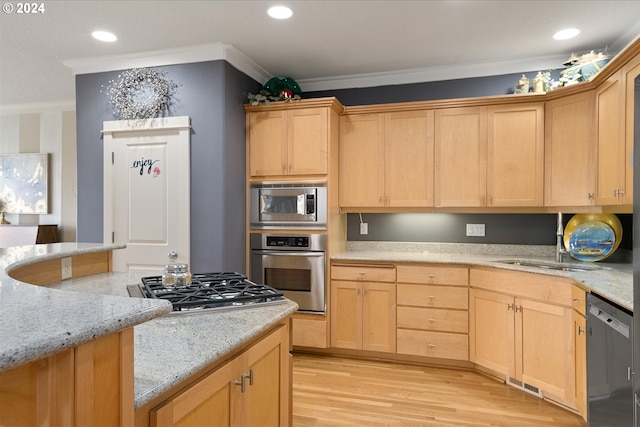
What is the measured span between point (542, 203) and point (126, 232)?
3580 mm

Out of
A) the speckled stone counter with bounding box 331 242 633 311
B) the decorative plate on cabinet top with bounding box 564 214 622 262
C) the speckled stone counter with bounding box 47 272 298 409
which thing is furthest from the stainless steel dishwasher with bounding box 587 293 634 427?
the speckled stone counter with bounding box 47 272 298 409

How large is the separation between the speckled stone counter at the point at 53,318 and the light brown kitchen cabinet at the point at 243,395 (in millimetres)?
298

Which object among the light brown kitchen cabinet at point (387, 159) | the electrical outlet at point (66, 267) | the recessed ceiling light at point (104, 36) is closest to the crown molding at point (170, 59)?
the recessed ceiling light at point (104, 36)

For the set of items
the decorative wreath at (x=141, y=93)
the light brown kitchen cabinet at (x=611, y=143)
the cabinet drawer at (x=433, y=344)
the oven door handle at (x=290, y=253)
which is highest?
the decorative wreath at (x=141, y=93)

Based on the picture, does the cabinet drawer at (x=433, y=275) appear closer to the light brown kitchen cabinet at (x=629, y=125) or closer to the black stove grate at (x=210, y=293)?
the light brown kitchen cabinet at (x=629, y=125)

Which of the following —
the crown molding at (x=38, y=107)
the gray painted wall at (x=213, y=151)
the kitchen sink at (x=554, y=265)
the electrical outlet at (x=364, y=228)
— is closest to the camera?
the kitchen sink at (x=554, y=265)

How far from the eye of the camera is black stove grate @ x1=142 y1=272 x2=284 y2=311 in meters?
1.54

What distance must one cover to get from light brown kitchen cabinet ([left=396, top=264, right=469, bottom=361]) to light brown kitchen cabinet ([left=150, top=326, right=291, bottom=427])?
1.97m

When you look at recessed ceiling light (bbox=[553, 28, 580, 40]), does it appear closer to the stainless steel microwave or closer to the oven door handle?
the stainless steel microwave

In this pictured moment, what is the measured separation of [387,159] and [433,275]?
1.13 m

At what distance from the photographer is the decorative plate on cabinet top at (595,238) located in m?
3.14

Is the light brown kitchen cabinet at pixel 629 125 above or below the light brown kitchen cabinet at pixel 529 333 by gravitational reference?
above

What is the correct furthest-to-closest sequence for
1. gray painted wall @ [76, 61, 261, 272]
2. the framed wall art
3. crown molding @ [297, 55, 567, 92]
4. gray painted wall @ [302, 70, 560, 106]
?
1. the framed wall art
2. gray painted wall @ [302, 70, 560, 106]
3. crown molding @ [297, 55, 567, 92]
4. gray painted wall @ [76, 61, 261, 272]

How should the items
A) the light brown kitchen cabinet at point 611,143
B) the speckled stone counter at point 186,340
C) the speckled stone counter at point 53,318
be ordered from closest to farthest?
1. the speckled stone counter at point 53,318
2. the speckled stone counter at point 186,340
3. the light brown kitchen cabinet at point 611,143
